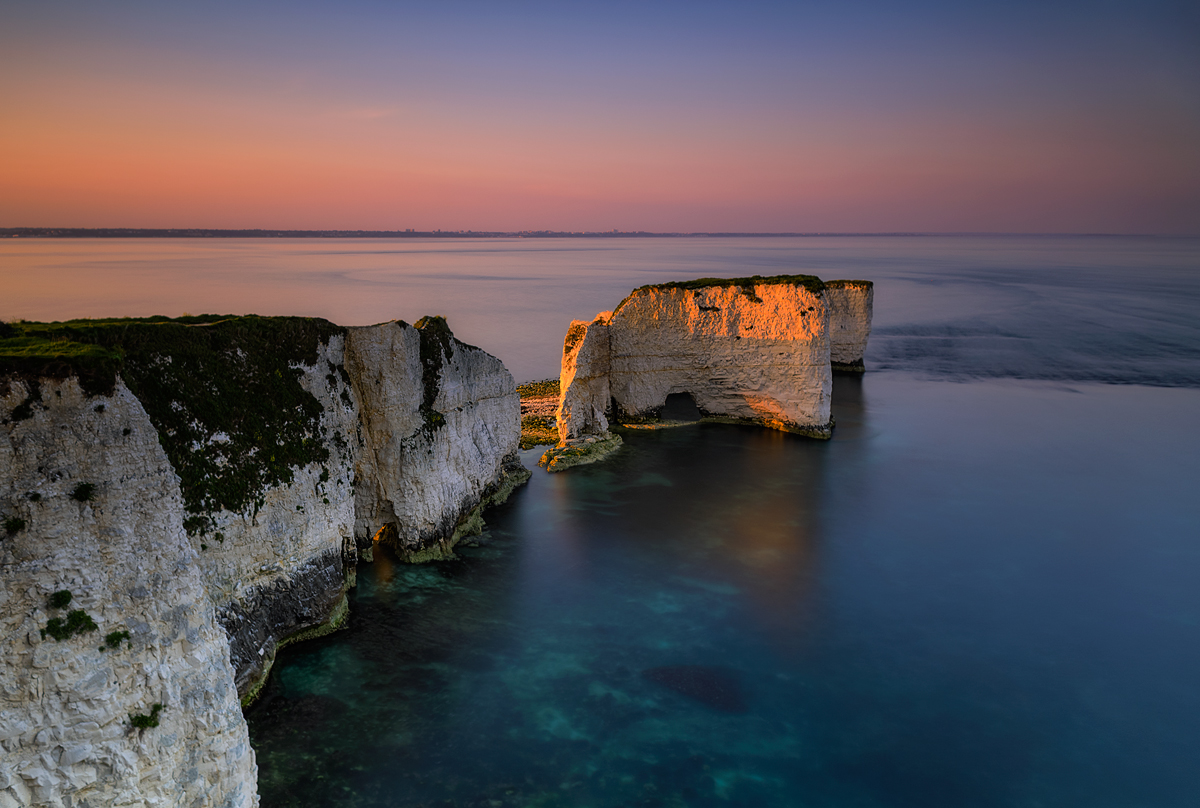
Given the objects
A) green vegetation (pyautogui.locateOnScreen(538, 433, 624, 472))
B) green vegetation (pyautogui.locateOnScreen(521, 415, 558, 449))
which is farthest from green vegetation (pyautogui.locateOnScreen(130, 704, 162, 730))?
green vegetation (pyautogui.locateOnScreen(521, 415, 558, 449))

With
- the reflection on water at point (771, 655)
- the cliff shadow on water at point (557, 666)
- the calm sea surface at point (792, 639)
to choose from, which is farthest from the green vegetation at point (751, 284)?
the cliff shadow on water at point (557, 666)

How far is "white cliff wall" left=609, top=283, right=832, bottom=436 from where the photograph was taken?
3553 cm

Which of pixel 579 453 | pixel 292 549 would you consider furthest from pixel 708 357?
pixel 292 549

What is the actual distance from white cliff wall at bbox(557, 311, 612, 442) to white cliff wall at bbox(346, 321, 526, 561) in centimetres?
980

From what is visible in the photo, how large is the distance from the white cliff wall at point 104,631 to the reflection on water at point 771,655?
3199mm

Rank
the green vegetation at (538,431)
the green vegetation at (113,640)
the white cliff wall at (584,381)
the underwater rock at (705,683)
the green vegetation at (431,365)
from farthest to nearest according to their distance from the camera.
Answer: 1. the green vegetation at (538,431)
2. the white cliff wall at (584,381)
3. the green vegetation at (431,365)
4. the underwater rock at (705,683)
5. the green vegetation at (113,640)

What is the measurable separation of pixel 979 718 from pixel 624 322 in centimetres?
2616

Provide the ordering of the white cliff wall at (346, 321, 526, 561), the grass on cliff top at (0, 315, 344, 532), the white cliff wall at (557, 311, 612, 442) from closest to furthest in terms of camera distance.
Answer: the grass on cliff top at (0, 315, 344, 532), the white cliff wall at (346, 321, 526, 561), the white cliff wall at (557, 311, 612, 442)

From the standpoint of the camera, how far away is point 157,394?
13.2m

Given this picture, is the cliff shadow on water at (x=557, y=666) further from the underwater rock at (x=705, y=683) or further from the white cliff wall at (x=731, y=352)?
the white cliff wall at (x=731, y=352)

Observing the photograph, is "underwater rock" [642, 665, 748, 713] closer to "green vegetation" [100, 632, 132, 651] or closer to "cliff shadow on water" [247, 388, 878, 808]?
"cliff shadow on water" [247, 388, 878, 808]

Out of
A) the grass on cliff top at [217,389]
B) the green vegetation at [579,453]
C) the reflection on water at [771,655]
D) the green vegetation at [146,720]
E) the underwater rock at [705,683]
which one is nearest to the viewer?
the green vegetation at [146,720]

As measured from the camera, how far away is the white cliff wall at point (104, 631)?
28.1ft

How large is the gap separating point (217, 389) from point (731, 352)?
27517mm
